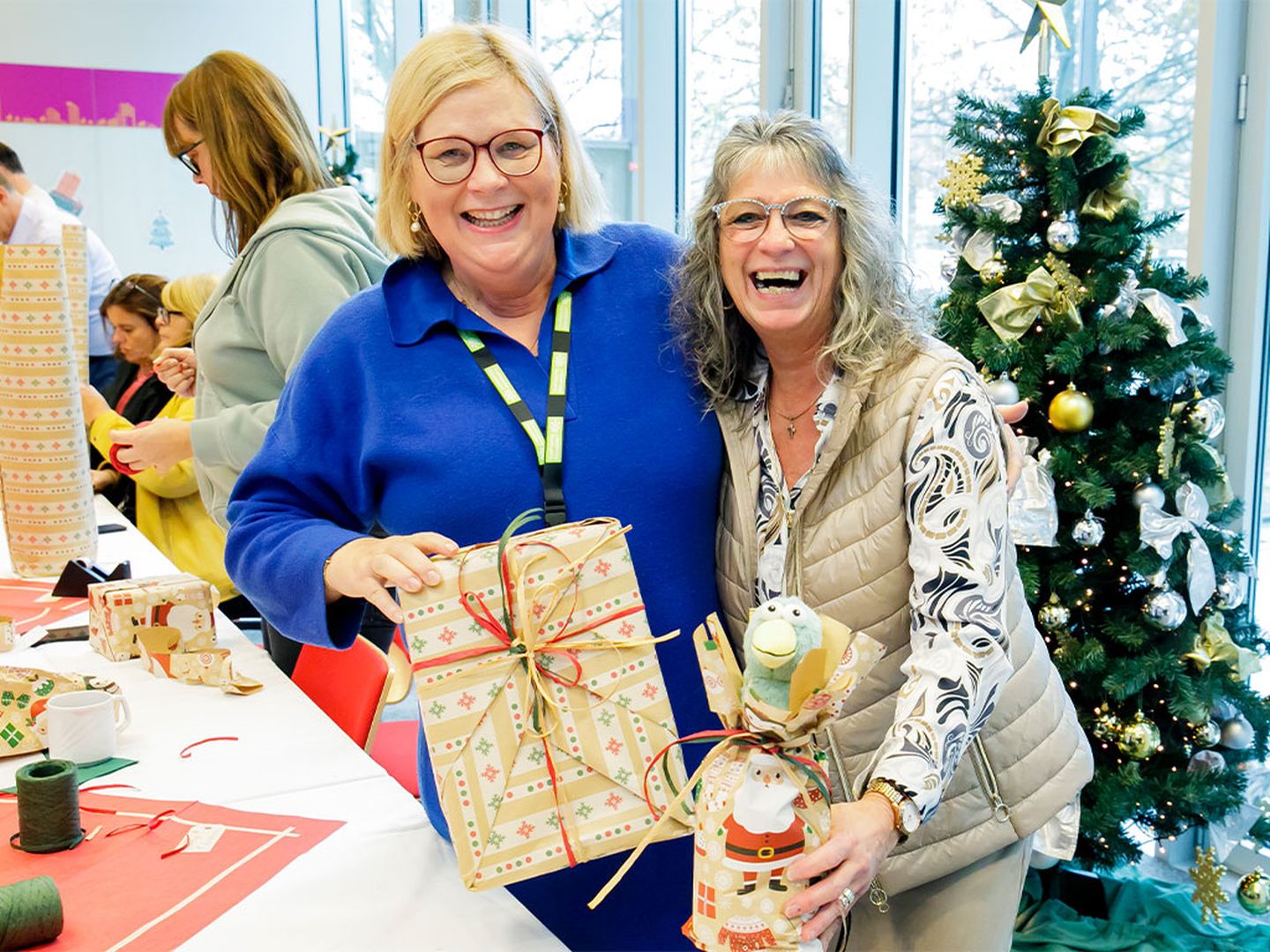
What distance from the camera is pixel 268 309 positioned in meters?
2.47

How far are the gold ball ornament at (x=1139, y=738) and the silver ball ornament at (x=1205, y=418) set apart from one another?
0.59 meters

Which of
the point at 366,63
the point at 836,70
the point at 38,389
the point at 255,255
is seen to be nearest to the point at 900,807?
the point at 255,255

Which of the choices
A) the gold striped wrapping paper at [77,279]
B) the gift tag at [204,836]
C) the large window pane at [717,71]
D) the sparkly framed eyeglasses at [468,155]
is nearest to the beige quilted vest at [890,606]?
the sparkly framed eyeglasses at [468,155]

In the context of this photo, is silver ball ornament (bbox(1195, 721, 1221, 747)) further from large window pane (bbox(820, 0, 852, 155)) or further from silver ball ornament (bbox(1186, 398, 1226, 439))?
Result: large window pane (bbox(820, 0, 852, 155))

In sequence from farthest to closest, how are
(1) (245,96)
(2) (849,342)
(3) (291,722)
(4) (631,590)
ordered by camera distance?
(1) (245,96) < (3) (291,722) < (2) (849,342) < (4) (631,590)

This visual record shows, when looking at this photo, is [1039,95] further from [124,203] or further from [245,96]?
[124,203]

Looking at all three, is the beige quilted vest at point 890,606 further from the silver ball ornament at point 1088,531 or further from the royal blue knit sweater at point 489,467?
the silver ball ornament at point 1088,531

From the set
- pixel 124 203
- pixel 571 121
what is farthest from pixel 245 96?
pixel 124 203

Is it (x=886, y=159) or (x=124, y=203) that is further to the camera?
(x=124, y=203)

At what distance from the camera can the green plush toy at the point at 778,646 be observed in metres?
1.07

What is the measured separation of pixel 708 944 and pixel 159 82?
8523mm

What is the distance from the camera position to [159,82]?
8.28 metres

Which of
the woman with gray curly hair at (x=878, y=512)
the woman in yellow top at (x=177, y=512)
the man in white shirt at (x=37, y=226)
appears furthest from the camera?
the man in white shirt at (x=37, y=226)

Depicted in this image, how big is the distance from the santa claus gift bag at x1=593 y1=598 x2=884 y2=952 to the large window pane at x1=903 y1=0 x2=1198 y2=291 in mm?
1624
